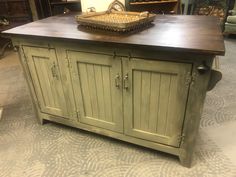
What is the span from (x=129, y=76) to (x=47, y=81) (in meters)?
0.74

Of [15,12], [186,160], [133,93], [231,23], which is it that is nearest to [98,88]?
[133,93]

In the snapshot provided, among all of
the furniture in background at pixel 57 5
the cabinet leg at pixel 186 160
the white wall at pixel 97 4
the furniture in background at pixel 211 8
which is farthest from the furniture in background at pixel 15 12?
the cabinet leg at pixel 186 160

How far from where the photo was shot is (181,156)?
1.45 meters

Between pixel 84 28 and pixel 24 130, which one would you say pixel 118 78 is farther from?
pixel 24 130

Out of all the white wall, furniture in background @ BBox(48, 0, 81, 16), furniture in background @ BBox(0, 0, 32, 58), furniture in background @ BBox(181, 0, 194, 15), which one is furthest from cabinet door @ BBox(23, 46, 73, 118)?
furniture in background @ BBox(181, 0, 194, 15)

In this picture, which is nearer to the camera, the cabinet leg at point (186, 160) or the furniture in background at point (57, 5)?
the cabinet leg at point (186, 160)

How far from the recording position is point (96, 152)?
5.36 ft

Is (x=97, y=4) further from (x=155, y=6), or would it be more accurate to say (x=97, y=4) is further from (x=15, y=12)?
(x=15, y=12)

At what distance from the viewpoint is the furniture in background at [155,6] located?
3092 millimetres

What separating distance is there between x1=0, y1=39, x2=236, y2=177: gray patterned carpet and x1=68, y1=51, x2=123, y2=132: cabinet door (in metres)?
0.22

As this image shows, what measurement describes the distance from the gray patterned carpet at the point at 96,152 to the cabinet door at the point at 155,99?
204 millimetres

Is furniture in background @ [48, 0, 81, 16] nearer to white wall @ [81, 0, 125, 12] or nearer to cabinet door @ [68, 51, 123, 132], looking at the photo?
white wall @ [81, 0, 125, 12]

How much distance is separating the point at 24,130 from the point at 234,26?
383 centimetres

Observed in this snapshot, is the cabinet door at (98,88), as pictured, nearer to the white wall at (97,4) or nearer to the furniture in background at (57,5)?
the white wall at (97,4)
